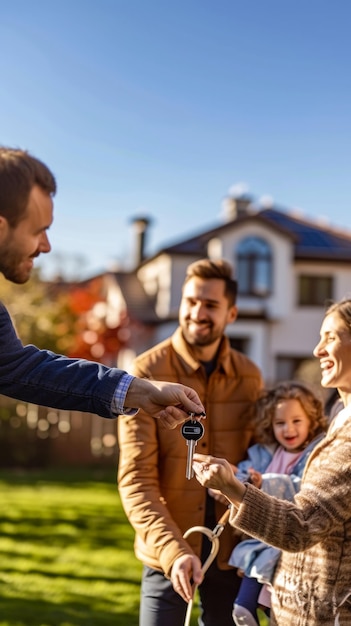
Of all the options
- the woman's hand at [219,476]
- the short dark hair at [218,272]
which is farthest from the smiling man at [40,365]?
the short dark hair at [218,272]

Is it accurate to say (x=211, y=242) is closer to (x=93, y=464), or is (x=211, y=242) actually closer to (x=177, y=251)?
(x=177, y=251)

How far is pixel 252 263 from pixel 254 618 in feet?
83.1

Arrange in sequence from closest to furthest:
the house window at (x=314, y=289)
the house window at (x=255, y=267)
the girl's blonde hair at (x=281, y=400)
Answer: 1. the girl's blonde hair at (x=281, y=400)
2. the house window at (x=255, y=267)
3. the house window at (x=314, y=289)

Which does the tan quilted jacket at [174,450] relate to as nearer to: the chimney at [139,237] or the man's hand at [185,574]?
the man's hand at [185,574]

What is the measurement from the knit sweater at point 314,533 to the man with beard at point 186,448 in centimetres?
61

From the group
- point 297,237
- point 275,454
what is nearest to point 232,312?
point 275,454

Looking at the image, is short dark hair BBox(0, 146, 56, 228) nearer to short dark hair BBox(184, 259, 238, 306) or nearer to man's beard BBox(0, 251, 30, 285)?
man's beard BBox(0, 251, 30, 285)

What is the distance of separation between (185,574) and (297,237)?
86.2 ft

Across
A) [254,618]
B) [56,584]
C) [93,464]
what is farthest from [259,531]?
[93,464]

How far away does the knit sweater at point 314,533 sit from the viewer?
8.23 feet

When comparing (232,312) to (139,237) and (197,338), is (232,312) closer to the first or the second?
(197,338)

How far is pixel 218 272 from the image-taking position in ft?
12.8

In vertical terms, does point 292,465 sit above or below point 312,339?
below

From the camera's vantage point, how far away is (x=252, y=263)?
28469 mm
